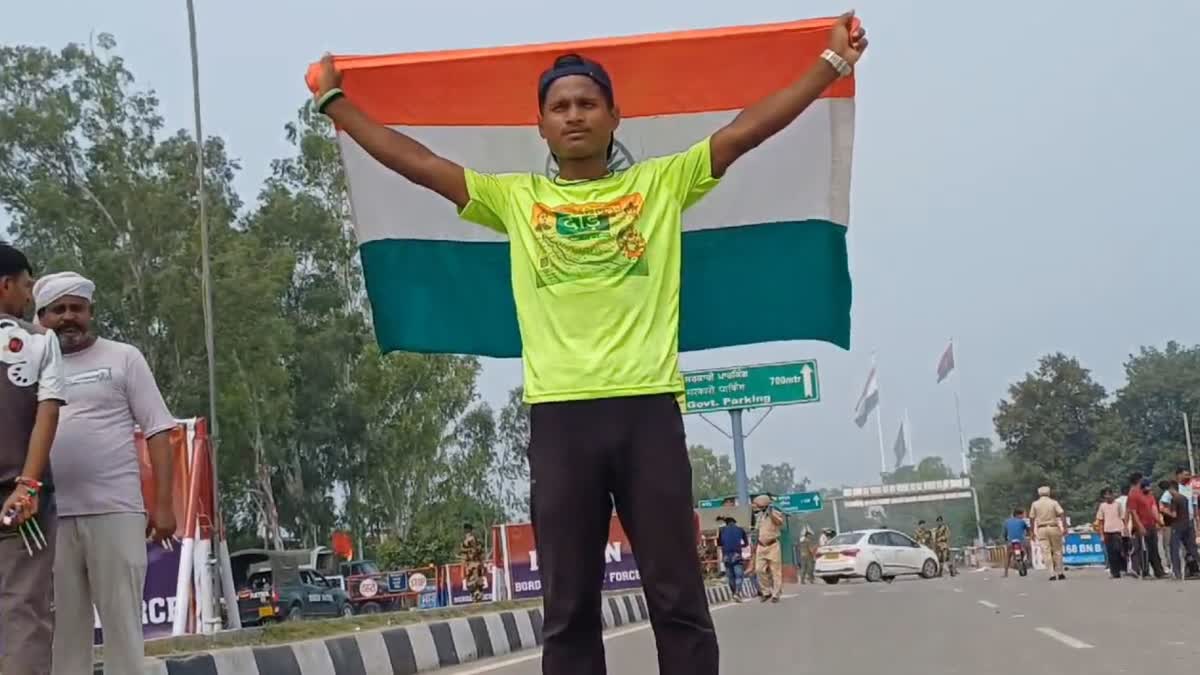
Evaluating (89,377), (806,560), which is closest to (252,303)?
(806,560)

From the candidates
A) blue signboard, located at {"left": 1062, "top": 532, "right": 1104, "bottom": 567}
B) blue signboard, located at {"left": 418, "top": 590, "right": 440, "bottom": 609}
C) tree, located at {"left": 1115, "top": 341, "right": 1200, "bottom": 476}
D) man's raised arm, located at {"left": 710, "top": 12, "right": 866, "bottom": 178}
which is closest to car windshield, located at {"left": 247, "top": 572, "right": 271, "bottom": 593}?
blue signboard, located at {"left": 418, "top": 590, "right": 440, "bottom": 609}

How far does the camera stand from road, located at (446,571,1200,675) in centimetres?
850

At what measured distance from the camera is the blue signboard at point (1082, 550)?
39.4 m

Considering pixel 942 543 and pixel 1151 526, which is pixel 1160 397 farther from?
pixel 1151 526

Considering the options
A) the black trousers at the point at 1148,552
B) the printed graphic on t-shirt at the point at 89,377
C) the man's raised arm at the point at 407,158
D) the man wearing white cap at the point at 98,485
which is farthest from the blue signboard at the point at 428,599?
the man's raised arm at the point at 407,158

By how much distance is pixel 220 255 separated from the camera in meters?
45.2

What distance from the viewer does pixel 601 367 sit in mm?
3641

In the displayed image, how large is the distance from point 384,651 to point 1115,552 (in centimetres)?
1853

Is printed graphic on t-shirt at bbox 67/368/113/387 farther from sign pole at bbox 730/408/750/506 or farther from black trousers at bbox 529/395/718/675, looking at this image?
sign pole at bbox 730/408/750/506

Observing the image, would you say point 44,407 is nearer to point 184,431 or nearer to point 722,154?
point 722,154

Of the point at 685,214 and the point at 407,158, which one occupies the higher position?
the point at 685,214

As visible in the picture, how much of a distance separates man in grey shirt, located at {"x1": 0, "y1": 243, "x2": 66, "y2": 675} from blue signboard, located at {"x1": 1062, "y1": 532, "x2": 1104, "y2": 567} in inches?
1476

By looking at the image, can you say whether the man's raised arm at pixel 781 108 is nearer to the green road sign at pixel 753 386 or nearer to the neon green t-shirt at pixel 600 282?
the neon green t-shirt at pixel 600 282

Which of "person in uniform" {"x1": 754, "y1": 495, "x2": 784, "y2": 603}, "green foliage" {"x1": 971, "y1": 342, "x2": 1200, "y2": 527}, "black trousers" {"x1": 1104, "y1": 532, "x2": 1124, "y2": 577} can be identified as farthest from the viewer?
"green foliage" {"x1": 971, "y1": 342, "x2": 1200, "y2": 527}
